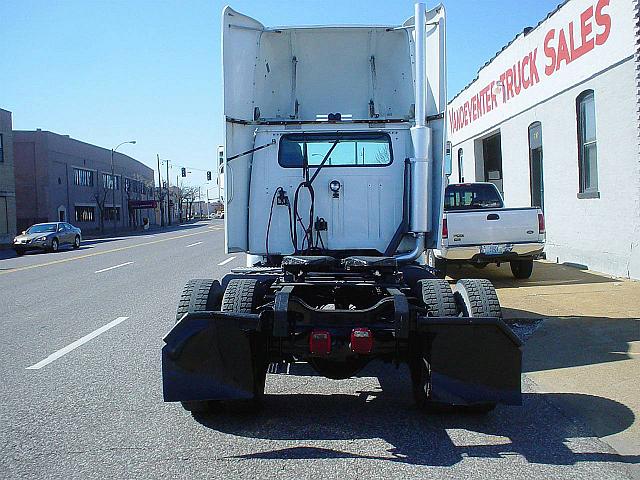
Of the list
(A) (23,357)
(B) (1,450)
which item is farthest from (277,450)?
(A) (23,357)

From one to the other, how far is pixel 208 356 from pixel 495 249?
8.38m

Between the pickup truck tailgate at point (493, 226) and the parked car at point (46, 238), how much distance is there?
2494cm

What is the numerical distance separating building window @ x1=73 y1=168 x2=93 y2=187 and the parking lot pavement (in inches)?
2455

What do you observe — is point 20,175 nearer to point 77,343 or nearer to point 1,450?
point 77,343

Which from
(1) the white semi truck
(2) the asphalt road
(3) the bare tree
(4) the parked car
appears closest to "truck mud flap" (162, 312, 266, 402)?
(1) the white semi truck

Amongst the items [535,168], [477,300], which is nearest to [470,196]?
[535,168]

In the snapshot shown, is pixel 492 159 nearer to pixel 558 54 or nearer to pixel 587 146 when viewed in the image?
pixel 558 54

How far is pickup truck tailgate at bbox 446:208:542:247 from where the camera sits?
40.0 feet

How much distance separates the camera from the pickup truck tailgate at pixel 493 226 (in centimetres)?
1220

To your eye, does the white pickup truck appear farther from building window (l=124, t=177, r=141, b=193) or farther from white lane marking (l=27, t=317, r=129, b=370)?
building window (l=124, t=177, r=141, b=193)

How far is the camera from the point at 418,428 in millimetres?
5059

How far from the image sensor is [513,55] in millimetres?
18844

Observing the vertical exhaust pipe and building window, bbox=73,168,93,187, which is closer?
the vertical exhaust pipe

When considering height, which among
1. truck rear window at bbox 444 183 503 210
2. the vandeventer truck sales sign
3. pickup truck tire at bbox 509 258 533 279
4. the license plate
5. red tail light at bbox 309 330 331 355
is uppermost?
the vandeventer truck sales sign
